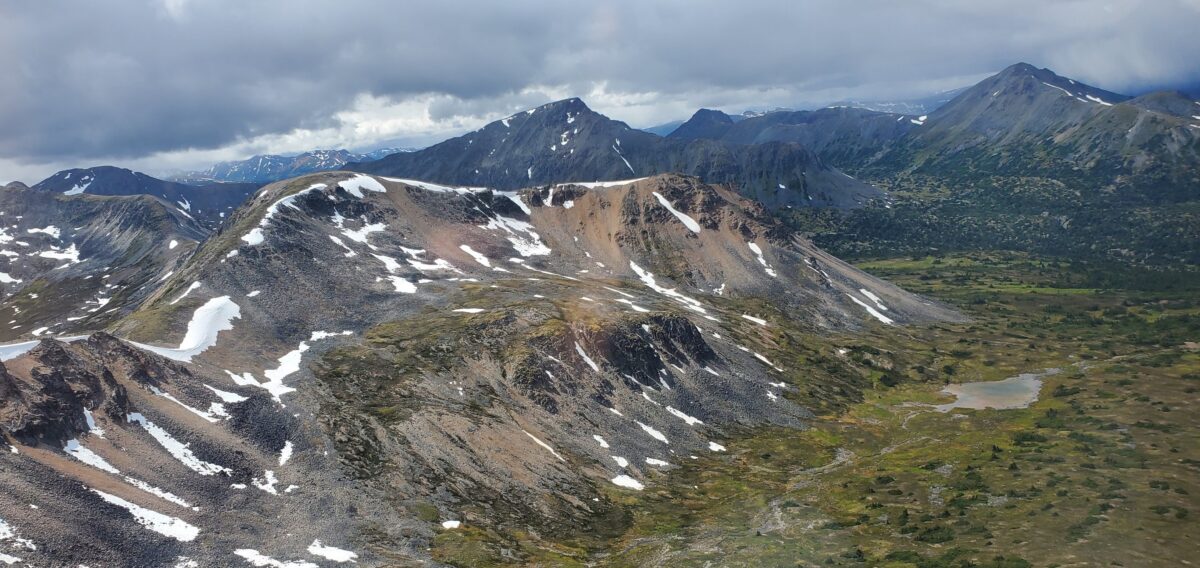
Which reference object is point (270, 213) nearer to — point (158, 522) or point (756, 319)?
point (158, 522)

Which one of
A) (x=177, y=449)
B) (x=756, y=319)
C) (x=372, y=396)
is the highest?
(x=177, y=449)

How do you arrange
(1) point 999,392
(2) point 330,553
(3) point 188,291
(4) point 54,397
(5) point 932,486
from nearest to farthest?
(2) point 330,553 < (4) point 54,397 < (5) point 932,486 < (3) point 188,291 < (1) point 999,392

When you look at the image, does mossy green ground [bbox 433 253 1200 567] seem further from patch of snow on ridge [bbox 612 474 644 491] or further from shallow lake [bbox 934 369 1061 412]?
shallow lake [bbox 934 369 1061 412]

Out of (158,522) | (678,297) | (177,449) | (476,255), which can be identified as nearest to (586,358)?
(678,297)

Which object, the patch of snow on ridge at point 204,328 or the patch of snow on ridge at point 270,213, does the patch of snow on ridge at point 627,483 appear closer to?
the patch of snow on ridge at point 204,328

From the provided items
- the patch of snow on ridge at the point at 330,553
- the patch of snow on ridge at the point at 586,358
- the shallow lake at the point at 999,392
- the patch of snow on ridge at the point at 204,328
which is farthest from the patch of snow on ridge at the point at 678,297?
the patch of snow on ridge at the point at 330,553

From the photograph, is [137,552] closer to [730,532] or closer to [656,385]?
[730,532]
